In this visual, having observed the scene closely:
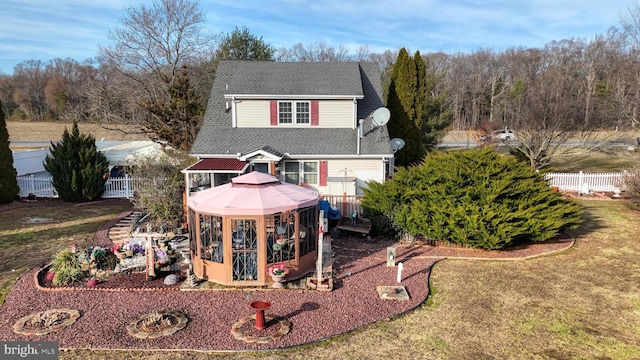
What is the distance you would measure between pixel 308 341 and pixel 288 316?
1.06 meters

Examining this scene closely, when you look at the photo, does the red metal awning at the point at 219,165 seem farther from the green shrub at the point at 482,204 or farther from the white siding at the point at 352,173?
the green shrub at the point at 482,204

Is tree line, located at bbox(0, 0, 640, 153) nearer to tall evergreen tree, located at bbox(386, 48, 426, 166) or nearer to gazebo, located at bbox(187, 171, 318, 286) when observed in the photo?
tall evergreen tree, located at bbox(386, 48, 426, 166)

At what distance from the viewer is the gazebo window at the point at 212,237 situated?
31.4 ft

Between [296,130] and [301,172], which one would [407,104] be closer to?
[296,130]

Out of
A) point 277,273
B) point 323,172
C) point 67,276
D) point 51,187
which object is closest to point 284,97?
point 323,172

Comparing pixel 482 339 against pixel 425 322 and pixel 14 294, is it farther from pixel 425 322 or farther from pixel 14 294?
pixel 14 294

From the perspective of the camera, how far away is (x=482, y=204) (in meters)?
12.2

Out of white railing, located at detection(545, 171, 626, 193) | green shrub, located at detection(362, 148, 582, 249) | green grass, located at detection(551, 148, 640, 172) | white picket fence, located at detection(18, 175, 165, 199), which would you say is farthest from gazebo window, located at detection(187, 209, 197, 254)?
green grass, located at detection(551, 148, 640, 172)

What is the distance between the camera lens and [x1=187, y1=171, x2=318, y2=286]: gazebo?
9.29m

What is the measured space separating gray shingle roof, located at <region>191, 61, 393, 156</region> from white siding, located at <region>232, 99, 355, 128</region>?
324 mm

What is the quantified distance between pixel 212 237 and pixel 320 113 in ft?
34.3

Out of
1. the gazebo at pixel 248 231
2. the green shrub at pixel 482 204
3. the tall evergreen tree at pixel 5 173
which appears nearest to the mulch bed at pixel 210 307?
the gazebo at pixel 248 231

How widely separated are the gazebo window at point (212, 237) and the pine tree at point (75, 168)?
529 inches

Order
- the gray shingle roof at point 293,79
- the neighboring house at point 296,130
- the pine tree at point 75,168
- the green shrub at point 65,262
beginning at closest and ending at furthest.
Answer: the green shrub at point 65,262 → the neighboring house at point 296,130 → the gray shingle roof at point 293,79 → the pine tree at point 75,168
